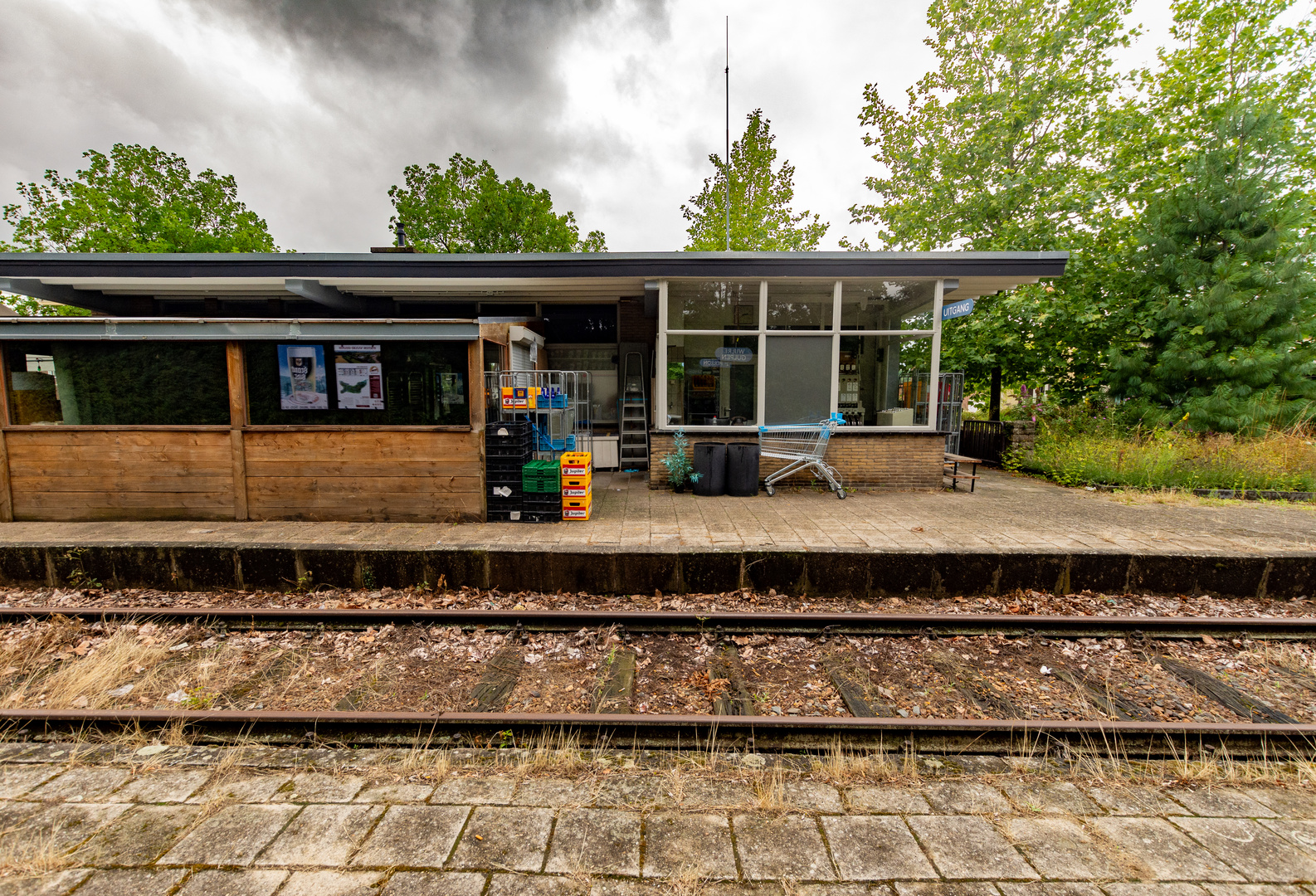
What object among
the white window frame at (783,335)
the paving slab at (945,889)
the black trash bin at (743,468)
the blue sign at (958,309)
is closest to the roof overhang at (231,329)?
the white window frame at (783,335)

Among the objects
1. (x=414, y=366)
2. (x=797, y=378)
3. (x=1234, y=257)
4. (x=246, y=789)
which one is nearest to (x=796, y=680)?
(x=246, y=789)

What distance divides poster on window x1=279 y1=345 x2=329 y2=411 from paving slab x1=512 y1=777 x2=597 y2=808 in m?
5.74

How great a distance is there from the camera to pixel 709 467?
330 inches

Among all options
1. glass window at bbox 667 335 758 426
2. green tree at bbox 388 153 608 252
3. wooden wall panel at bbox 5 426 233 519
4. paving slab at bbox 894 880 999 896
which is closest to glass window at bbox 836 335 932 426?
glass window at bbox 667 335 758 426

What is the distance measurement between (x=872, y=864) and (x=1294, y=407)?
46.9ft

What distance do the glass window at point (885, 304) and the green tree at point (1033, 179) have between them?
443 centimetres

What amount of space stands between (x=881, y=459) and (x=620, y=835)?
8.02m

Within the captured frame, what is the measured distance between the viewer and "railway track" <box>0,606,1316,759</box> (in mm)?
3150

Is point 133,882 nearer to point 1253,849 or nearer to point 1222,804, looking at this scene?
point 1253,849

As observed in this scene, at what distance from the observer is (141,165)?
85.1 feet

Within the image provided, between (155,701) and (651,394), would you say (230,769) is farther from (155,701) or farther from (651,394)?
(651,394)

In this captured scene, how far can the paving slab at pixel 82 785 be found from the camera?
8.62ft

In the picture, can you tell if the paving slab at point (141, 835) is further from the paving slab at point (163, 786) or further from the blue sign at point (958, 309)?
the blue sign at point (958, 309)

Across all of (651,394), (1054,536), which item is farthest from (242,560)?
(1054,536)
